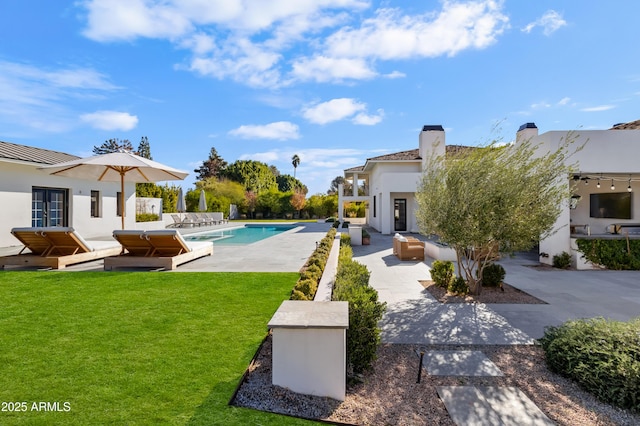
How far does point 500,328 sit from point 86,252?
447 inches

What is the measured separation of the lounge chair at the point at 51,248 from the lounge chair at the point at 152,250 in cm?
123

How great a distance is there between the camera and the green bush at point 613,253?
33.5ft

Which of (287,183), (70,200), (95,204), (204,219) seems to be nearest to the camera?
(70,200)

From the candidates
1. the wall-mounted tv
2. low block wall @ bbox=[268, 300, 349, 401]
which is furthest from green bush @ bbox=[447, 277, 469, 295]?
the wall-mounted tv

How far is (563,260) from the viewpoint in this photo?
34.7 feet

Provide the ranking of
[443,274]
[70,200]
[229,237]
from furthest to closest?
[229,237]
[70,200]
[443,274]

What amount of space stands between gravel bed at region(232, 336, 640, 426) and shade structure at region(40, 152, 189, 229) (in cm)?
802

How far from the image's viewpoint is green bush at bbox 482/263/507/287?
7.76m

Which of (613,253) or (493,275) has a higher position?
(613,253)

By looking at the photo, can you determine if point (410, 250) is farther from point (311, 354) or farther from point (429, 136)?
point (429, 136)

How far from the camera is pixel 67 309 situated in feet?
18.8

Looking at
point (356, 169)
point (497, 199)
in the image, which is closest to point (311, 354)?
point (497, 199)

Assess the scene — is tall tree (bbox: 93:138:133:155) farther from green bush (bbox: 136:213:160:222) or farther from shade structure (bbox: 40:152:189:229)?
shade structure (bbox: 40:152:189:229)

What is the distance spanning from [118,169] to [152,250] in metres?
3.14
